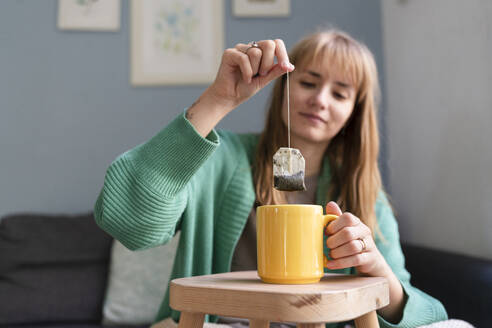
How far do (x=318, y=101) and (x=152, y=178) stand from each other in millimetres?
478

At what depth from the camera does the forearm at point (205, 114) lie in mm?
791

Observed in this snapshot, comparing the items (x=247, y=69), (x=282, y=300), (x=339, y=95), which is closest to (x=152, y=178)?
(x=247, y=69)

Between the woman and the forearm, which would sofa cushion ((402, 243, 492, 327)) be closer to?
the woman

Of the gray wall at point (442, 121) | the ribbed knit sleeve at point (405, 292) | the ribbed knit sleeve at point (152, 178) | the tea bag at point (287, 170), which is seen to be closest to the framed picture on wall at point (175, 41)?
the gray wall at point (442, 121)

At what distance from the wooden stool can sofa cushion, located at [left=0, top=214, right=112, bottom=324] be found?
105 cm

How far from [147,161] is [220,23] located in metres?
1.32

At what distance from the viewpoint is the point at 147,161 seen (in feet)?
2.60

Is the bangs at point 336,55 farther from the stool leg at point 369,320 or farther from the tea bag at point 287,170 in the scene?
the stool leg at point 369,320

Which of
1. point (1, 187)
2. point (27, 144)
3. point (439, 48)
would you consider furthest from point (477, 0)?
point (1, 187)

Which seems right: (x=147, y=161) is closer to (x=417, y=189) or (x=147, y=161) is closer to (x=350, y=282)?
(x=350, y=282)

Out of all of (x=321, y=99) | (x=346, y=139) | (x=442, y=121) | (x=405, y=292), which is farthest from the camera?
(x=442, y=121)

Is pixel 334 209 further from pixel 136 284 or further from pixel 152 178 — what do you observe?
pixel 136 284

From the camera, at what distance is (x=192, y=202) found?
0.97 meters

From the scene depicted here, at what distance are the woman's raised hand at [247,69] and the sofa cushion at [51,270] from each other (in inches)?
41.0
